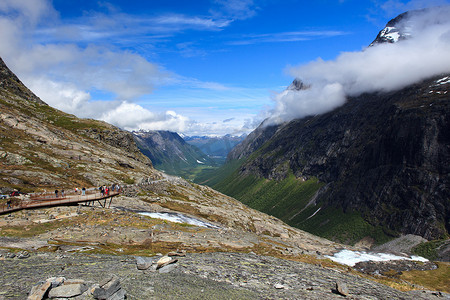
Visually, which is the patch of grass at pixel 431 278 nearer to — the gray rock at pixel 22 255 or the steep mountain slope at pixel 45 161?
the gray rock at pixel 22 255

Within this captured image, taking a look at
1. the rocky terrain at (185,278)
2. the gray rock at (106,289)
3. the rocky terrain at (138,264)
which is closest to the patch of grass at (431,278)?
the rocky terrain at (138,264)

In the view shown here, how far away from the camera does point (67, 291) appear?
606 inches

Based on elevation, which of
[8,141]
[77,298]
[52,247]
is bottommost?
[52,247]

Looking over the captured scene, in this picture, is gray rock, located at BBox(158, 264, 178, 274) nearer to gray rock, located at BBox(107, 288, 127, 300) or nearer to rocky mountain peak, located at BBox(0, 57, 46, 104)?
gray rock, located at BBox(107, 288, 127, 300)

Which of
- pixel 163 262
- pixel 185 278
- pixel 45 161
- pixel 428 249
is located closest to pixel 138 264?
pixel 163 262

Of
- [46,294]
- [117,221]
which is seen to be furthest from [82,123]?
[46,294]

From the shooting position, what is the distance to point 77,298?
1516 cm

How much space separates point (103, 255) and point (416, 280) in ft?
314

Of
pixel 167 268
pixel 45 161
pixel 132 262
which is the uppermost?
pixel 45 161

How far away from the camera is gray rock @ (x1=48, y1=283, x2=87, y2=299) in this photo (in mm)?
14977

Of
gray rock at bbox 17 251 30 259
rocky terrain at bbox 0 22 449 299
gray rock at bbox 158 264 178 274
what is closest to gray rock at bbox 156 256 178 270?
rocky terrain at bbox 0 22 449 299

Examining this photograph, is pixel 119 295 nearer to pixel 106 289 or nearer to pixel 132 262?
pixel 106 289

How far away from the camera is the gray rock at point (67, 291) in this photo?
49.1 feet

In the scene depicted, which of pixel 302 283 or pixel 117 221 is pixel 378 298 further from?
pixel 117 221
